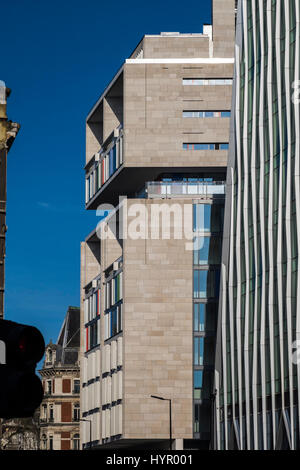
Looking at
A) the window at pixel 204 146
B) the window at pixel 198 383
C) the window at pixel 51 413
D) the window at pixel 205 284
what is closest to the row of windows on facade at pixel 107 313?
the window at pixel 205 284

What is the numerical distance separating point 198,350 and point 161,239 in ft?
35.5

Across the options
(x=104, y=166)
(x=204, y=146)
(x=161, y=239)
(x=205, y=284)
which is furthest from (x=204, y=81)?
(x=205, y=284)

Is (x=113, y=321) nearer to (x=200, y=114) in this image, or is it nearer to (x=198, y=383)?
(x=198, y=383)

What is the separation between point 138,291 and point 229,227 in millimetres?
18762

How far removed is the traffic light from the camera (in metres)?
5.64

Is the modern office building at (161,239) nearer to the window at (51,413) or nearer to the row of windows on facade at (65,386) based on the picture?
the window at (51,413)

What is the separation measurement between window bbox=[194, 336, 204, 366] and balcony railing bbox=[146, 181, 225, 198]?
13926 millimetres

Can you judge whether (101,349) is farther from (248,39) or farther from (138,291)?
(248,39)

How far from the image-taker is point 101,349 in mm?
107562

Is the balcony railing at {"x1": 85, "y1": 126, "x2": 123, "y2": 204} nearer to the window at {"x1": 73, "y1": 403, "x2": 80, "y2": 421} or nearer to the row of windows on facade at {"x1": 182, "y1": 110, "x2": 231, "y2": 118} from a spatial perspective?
the row of windows on facade at {"x1": 182, "y1": 110, "x2": 231, "y2": 118}

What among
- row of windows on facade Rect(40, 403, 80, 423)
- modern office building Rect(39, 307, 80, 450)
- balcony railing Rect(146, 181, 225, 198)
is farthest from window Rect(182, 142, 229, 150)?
row of windows on facade Rect(40, 403, 80, 423)

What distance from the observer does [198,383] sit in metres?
93.1
